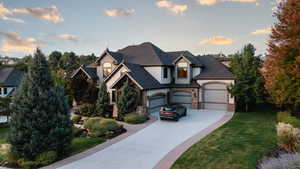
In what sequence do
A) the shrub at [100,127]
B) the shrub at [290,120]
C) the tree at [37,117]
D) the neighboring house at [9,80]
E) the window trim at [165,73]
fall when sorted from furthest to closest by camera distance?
the neighboring house at [9,80], the window trim at [165,73], the shrub at [100,127], the shrub at [290,120], the tree at [37,117]

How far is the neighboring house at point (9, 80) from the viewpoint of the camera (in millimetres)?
30664

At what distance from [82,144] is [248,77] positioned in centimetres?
1718

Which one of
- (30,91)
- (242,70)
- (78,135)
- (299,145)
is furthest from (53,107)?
(242,70)

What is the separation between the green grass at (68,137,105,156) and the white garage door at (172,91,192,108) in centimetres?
1433

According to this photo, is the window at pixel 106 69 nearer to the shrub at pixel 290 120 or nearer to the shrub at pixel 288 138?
the shrub at pixel 290 120

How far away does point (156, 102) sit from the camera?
2188 centimetres

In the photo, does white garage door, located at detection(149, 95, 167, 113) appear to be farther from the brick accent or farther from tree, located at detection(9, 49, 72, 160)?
tree, located at detection(9, 49, 72, 160)

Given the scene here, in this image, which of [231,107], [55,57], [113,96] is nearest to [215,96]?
[231,107]

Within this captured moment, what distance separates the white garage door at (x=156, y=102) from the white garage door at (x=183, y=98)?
5.73ft

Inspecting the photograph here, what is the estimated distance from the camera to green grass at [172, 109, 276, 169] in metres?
7.77

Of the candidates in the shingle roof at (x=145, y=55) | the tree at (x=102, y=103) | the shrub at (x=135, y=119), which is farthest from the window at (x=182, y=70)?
the tree at (x=102, y=103)

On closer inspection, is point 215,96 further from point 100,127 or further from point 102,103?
point 100,127

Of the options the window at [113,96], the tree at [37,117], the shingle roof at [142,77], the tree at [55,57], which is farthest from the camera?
the tree at [55,57]

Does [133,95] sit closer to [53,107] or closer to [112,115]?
[112,115]
